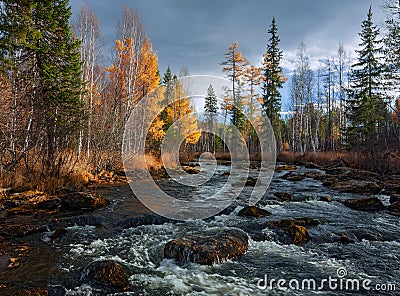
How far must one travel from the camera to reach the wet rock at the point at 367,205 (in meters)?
8.88

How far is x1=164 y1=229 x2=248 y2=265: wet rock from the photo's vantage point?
4.80 metres

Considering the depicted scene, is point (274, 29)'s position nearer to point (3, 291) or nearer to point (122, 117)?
point (122, 117)

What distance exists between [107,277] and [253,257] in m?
2.80

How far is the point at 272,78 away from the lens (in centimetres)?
3241

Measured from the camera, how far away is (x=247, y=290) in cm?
399

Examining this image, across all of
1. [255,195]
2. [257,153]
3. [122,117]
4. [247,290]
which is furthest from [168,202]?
[257,153]

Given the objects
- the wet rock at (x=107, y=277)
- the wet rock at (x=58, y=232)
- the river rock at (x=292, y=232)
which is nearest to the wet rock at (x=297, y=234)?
the river rock at (x=292, y=232)

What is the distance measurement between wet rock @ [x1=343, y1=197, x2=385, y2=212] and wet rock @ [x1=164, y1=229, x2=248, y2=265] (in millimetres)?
5719

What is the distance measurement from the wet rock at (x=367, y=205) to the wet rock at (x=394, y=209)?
0.87 ft

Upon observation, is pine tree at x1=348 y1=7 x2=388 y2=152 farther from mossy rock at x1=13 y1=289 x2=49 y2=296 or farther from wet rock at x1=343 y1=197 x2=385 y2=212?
mossy rock at x1=13 y1=289 x2=49 y2=296

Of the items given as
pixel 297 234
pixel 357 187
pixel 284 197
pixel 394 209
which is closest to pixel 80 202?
pixel 297 234

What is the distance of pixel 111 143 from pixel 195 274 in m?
12.4

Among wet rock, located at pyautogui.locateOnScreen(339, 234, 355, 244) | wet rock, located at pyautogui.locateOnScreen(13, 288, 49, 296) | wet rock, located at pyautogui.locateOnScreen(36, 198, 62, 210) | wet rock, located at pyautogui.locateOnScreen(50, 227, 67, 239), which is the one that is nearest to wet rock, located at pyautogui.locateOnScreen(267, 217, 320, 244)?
wet rock, located at pyautogui.locateOnScreen(339, 234, 355, 244)

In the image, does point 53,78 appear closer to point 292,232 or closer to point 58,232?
point 58,232
